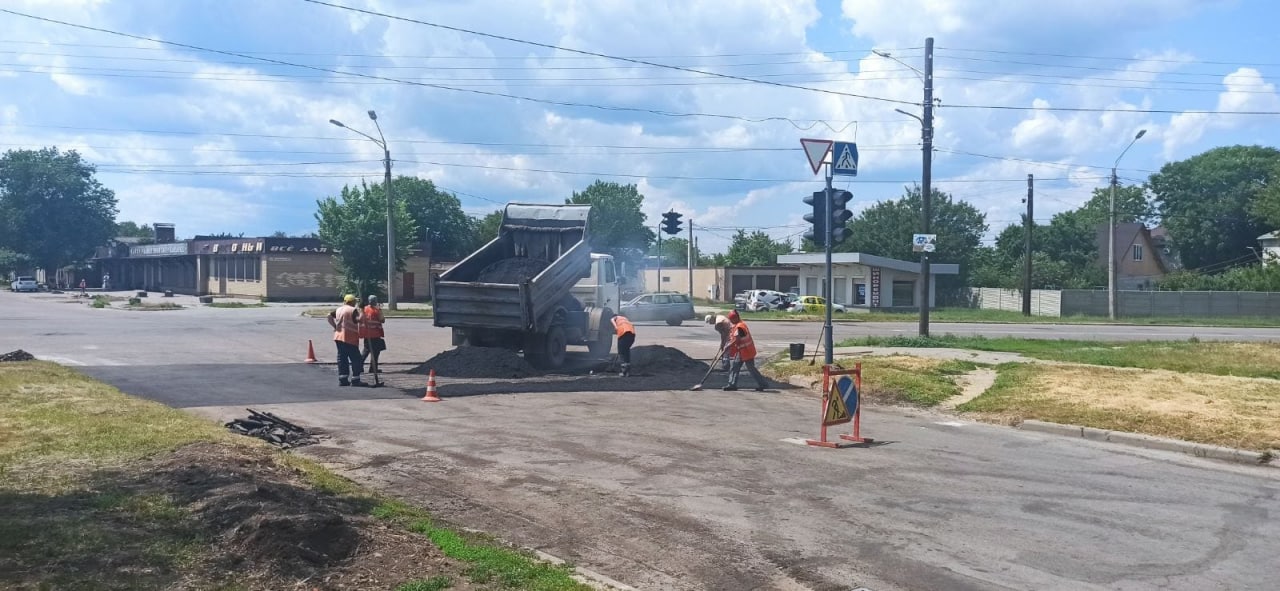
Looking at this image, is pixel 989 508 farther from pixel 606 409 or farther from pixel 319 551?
pixel 606 409

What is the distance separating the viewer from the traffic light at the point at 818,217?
18078 millimetres

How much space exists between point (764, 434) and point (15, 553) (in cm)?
812

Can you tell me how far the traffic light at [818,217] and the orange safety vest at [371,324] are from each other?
7.94 meters

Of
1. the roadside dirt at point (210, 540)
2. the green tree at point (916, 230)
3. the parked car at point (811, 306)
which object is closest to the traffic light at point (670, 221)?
the parked car at point (811, 306)

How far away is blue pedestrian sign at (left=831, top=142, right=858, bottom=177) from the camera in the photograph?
18.2 metres

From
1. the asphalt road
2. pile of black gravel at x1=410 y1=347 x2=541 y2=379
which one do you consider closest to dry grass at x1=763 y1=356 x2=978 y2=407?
the asphalt road

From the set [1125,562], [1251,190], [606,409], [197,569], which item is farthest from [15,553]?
[1251,190]

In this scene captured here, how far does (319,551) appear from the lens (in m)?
5.39

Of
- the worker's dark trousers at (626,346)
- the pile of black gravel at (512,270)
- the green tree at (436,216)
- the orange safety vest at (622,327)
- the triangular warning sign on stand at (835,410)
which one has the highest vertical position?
the green tree at (436,216)

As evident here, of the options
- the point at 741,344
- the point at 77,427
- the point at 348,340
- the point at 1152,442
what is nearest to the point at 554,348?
the point at 741,344

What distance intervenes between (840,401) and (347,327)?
26.2ft

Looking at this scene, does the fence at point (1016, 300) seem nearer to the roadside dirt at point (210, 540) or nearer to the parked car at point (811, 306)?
the parked car at point (811, 306)

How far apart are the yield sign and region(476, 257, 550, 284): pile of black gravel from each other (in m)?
5.69

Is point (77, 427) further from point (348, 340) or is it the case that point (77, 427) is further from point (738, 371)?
point (738, 371)
